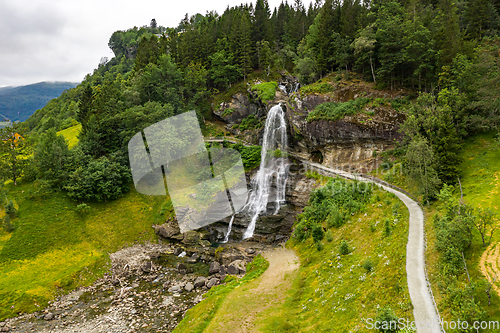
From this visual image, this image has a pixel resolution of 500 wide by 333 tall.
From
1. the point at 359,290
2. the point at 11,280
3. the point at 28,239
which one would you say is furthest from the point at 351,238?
the point at 28,239

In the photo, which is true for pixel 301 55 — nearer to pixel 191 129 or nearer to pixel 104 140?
pixel 191 129

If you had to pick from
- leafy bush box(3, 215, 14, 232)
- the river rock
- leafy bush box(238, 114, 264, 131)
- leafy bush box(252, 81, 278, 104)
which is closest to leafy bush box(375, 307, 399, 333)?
the river rock

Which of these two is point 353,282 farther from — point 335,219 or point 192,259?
point 192,259

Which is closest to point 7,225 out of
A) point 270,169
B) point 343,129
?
point 270,169

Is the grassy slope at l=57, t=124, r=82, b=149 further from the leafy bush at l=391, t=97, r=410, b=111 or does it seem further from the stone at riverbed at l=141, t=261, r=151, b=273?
the leafy bush at l=391, t=97, r=410, b=111

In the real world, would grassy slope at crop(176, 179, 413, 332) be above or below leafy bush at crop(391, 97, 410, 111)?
below
